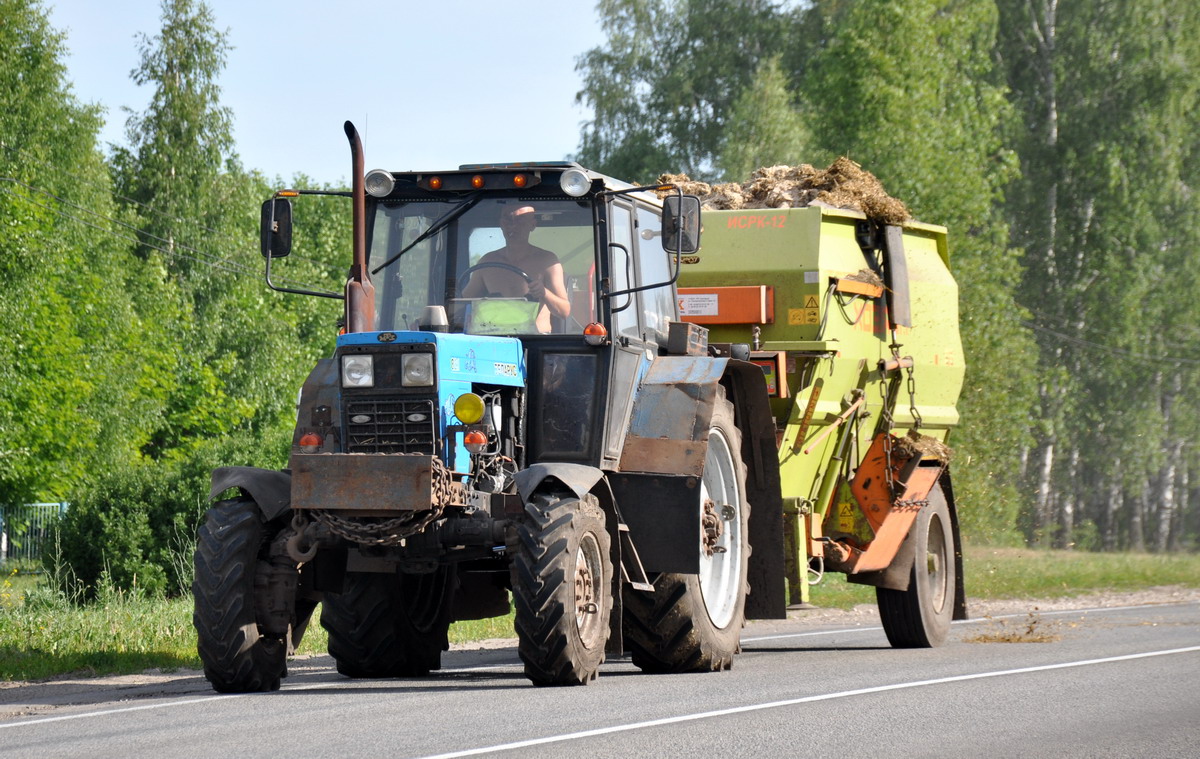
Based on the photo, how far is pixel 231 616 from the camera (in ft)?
29.9

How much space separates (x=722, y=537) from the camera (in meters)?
11.5

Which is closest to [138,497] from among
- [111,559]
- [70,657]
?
[111,559]

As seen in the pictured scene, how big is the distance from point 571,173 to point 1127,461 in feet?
124

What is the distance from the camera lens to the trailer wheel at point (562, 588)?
9016 millimetres

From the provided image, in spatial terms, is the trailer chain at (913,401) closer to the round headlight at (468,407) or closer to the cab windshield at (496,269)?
the cab windshield at (496,269)

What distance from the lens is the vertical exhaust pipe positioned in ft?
32.1

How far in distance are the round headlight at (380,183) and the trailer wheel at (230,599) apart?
2250 millimetres

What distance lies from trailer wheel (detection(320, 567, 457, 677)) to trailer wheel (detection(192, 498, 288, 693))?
59.0 inches

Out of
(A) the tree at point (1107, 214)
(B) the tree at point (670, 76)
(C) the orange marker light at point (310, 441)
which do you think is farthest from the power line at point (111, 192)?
(C) the orange marker light at point (310, 441)

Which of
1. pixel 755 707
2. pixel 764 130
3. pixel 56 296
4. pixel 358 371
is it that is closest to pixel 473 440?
pixel 358 371

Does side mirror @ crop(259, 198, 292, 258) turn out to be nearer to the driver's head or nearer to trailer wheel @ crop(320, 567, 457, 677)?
the driver's head

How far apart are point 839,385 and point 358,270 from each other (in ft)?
17.0

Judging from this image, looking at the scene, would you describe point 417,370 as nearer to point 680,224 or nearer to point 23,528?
point 680,224

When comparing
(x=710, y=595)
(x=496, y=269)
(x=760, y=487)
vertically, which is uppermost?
(x=496, y=269)
